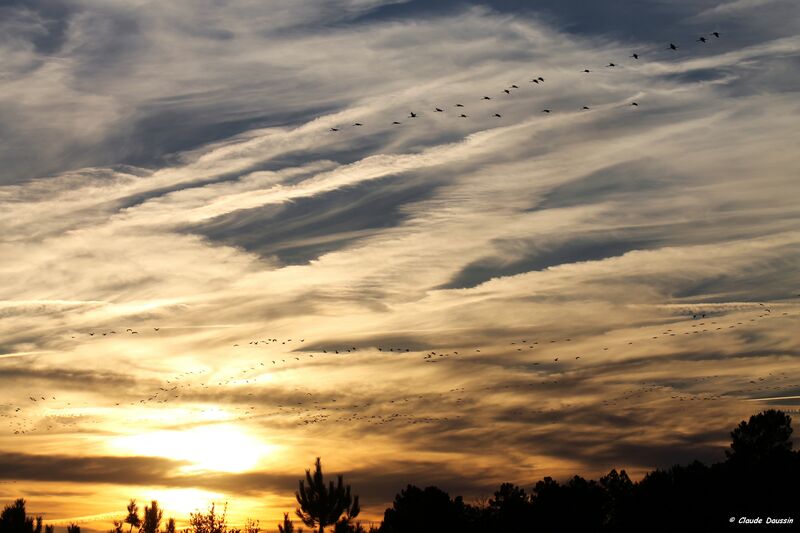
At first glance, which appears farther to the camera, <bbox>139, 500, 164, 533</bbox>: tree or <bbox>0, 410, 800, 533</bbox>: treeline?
<bbox>139, 500, 164, 533</bbox>: tree

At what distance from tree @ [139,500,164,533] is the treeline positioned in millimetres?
140

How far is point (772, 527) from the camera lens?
81250 mm

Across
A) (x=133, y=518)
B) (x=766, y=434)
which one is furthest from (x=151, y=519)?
(x=766, y=434)

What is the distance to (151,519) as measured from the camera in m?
129

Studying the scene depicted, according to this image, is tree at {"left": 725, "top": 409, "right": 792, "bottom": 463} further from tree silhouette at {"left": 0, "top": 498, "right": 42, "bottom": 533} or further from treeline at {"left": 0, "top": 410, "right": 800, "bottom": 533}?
tree silhouette at {"left": 0, "top": 498, "right": 42, "bottom": 533}

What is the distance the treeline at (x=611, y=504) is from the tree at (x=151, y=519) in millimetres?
140

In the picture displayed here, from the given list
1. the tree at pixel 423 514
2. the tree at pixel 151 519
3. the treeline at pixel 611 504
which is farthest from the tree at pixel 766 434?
the tree at pixel 151 519

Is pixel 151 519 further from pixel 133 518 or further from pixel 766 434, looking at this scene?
pixel 766 434

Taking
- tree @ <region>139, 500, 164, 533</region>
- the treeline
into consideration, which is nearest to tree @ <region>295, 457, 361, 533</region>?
the treeline

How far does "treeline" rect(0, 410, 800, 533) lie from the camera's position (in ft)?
287

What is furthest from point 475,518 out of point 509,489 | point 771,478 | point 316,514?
point 771,478

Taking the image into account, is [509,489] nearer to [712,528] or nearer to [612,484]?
[612,484]

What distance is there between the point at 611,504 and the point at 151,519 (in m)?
70.0

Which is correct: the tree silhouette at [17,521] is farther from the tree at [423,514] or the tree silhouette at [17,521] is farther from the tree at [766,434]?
the tree at [766,434]
